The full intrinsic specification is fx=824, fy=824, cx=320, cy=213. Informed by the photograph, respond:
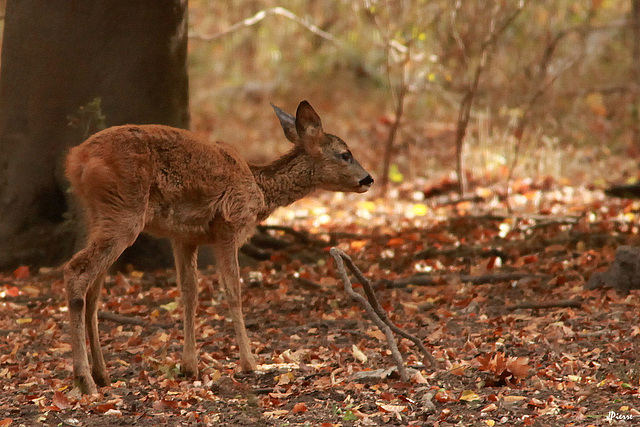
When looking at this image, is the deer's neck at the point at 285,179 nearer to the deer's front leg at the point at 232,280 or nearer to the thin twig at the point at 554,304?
the deer's front leg at the point at 232,280

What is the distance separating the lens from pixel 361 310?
7.24 meters

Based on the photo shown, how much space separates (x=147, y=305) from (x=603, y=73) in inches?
558

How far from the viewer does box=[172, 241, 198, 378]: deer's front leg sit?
5652 millimetres

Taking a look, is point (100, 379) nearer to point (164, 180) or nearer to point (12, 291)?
point (164, 180)

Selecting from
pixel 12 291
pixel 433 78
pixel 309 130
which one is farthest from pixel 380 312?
pixel 433 78

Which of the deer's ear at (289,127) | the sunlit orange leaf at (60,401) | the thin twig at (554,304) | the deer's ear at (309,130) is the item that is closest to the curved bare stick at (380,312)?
the deer's ear at (309,130)

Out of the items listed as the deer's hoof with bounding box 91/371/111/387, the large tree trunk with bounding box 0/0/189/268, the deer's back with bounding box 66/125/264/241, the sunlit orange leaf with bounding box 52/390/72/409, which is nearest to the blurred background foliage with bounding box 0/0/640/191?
the large tree trunk with bounding box 0/0/189/268

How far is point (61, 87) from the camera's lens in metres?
8.21

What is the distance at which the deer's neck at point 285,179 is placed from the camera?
20.5ft

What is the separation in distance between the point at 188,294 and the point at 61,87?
11.2ft

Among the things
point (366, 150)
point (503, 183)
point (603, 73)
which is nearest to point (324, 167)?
point (503, 183)

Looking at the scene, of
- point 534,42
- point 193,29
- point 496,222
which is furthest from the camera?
point 193,29

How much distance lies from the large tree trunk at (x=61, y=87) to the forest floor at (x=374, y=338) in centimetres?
60

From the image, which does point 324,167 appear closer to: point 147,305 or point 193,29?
point 147,305
